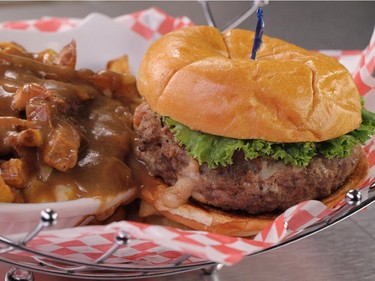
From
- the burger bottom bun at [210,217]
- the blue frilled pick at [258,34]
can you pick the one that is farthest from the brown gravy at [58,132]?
the blue frilled pick at [258,34]

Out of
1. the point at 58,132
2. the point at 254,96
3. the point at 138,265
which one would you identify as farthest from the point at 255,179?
the point at 58,132

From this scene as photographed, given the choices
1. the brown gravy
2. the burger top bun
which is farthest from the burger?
the brown gravy

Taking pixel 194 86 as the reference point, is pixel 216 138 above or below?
below

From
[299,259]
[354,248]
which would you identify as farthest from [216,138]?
[354,248]

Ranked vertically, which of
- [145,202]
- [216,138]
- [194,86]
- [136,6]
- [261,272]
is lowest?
[261,272]

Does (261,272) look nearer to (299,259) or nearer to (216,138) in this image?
(299,259)

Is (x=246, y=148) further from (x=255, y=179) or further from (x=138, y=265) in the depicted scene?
(x=138, y=265)
